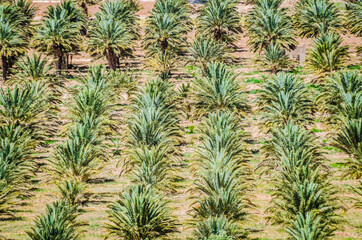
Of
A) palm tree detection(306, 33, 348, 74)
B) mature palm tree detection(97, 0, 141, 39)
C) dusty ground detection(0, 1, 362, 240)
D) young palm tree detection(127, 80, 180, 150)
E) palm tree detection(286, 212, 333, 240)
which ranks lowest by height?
palm tree detection(286, 212, 333, 240)

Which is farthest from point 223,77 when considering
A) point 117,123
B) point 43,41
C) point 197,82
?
point 43,41

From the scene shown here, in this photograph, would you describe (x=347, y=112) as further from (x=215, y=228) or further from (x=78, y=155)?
(x=78, y=155)

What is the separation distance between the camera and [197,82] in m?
30.9

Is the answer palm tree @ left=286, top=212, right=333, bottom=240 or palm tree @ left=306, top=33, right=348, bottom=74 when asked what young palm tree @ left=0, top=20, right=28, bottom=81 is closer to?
palm tree @ left=306, top=33, right=348, bottom=74

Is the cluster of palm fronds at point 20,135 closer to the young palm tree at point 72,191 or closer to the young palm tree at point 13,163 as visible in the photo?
the young palm tree at point 13,163

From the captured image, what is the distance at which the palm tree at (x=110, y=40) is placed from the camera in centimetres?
3697

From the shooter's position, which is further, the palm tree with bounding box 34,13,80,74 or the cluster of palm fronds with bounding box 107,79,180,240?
the palm tree with bounding box 34,13,80,74

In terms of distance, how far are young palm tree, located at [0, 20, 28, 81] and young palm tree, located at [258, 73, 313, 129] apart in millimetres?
17674

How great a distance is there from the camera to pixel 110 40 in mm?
36969

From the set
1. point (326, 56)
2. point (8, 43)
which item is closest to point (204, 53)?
point (326, 56)

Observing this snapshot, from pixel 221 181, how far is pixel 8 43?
22035 mm

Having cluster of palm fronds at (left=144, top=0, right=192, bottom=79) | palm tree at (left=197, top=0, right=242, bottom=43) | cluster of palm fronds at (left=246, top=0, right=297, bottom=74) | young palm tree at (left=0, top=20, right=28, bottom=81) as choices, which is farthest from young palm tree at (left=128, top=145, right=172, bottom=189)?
palm tree at (left=197, top=0, right=242, bottom=43)

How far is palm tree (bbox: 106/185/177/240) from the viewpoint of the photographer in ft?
62.8

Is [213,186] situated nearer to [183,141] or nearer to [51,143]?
[183,141]
